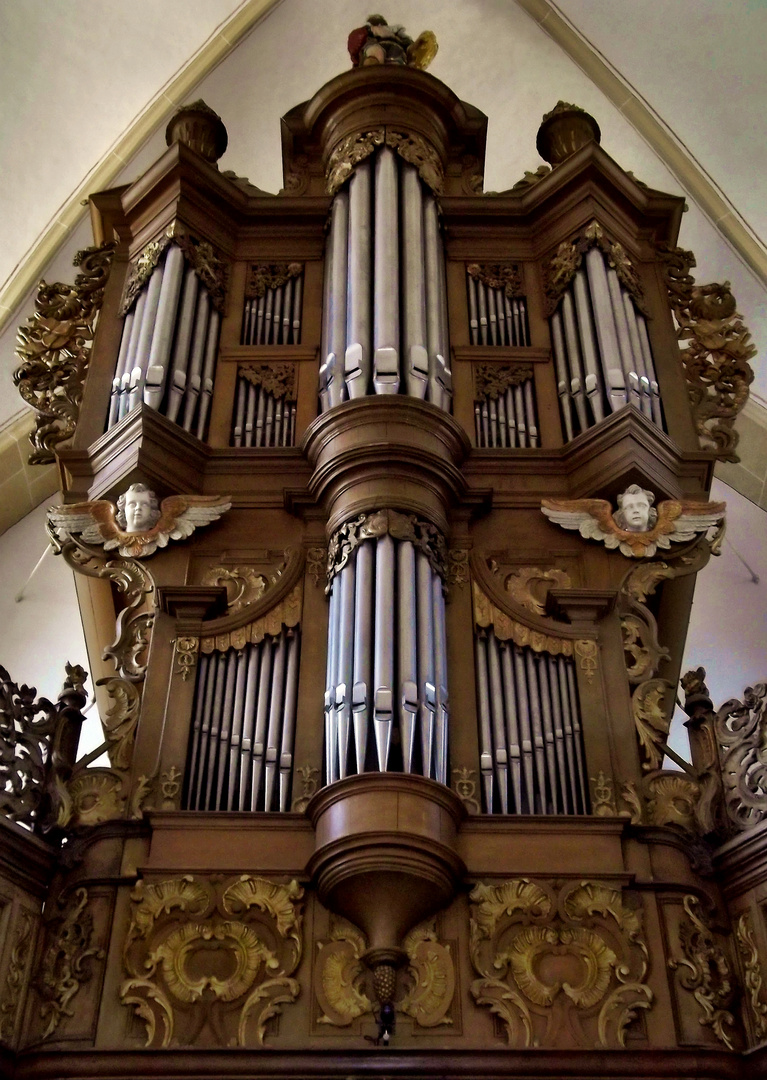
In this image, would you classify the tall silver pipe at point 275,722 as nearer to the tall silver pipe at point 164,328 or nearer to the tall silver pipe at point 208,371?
the tall silver pipe at point 208,371

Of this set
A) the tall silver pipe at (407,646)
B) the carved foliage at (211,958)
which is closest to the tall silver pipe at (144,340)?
the tall silver pipe at (407,646)

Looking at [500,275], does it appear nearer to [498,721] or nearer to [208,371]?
[208,371]

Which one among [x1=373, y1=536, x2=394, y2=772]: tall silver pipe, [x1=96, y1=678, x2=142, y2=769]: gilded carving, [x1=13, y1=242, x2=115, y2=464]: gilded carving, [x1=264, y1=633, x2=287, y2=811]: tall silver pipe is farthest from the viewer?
[x1=13, y1=242, x2=115, y2=464]: gilded carving

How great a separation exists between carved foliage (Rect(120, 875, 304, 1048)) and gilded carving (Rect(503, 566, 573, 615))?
2.25 m

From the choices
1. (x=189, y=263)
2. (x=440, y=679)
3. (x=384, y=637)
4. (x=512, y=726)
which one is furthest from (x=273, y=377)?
(x=512, y=726)

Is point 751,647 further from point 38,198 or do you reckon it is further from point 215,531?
point 38,198

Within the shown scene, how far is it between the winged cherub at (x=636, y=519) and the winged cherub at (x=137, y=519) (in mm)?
2056

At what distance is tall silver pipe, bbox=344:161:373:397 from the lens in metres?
8.86

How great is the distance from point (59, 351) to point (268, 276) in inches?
62.2

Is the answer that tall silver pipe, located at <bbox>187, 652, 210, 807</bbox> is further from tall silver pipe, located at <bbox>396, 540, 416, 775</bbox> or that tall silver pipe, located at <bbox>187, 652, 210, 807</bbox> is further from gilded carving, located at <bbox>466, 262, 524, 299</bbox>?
gilded carving, located at <bbox>466, 262, 524, 299</bbox>

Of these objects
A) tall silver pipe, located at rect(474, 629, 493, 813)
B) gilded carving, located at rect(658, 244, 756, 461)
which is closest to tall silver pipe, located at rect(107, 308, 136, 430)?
tall silver pipe, located at rect(474, 629, 493, 813)

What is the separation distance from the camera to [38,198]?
45.2 feet

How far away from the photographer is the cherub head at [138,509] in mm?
8406

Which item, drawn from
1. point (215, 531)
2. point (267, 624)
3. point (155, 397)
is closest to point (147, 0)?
point (155, 397)
